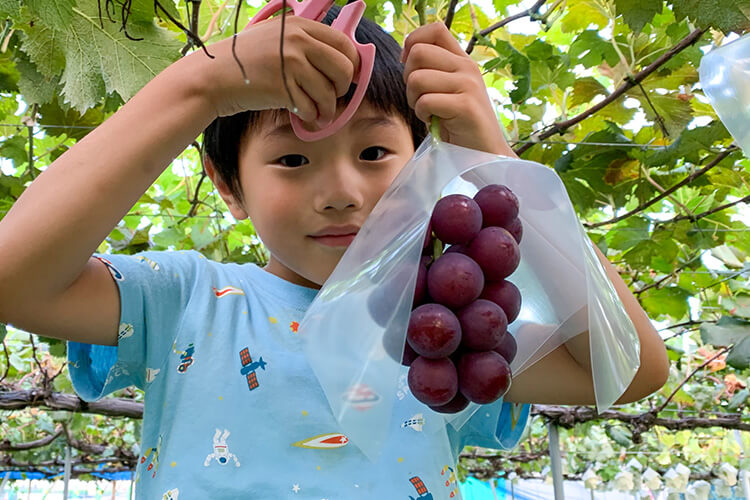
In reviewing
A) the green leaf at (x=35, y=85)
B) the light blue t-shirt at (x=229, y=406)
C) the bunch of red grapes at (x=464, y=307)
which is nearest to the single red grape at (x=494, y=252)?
the bunch of red grapes at (x=464, y=307)

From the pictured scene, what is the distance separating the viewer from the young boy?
76cm

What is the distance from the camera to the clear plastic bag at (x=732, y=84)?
3.00 ft

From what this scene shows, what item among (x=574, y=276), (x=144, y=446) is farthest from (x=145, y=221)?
(x=574, y=276)

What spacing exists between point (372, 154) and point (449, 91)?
0.62 feet

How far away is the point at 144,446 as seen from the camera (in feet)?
3.43

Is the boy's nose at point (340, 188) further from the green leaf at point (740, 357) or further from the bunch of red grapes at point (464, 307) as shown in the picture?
the green leaf at point (740, 357)

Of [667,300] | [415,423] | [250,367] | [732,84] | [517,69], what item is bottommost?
[415,423]

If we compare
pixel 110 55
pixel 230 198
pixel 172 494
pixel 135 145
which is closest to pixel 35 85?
pixel 110 55

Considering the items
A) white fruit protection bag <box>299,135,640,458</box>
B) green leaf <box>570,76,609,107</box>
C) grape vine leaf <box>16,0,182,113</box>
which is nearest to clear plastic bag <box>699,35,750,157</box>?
white fruit protection bag <box>299,135,640,458</box>

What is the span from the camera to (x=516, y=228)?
70cm

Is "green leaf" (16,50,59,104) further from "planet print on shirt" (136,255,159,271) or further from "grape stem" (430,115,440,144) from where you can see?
"grape stem" (430,115,440,144)

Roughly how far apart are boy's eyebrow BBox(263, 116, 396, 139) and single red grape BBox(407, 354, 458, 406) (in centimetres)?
38

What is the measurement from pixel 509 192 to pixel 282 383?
20.7 inches

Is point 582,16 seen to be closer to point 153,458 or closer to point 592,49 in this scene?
point 592,49
